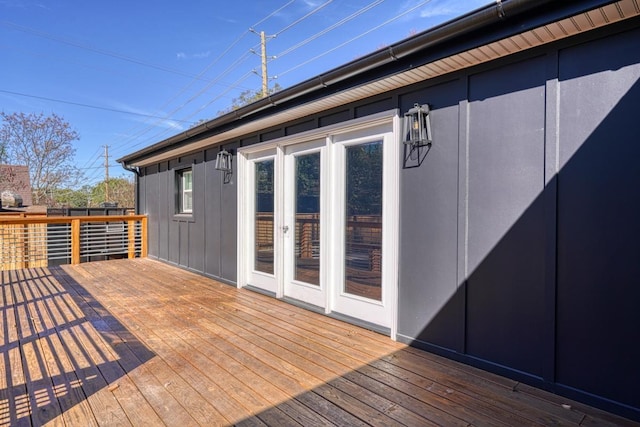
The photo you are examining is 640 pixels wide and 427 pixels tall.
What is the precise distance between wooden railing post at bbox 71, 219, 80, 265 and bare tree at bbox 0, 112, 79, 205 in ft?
42.3

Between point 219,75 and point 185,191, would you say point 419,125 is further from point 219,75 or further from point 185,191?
point 219,75

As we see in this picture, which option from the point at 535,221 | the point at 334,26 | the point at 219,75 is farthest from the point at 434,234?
the point at 219,75

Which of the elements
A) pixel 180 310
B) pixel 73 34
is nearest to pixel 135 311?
pixel 180 310

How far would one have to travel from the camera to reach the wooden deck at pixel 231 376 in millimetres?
1925

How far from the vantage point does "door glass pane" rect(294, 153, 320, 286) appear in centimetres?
391

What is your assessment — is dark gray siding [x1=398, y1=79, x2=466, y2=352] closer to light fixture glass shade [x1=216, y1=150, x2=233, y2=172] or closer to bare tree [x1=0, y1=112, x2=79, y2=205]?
light fixture glass shade [x1=216, y1=150, x2=233, y2=172]

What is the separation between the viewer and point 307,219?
13.3 ft

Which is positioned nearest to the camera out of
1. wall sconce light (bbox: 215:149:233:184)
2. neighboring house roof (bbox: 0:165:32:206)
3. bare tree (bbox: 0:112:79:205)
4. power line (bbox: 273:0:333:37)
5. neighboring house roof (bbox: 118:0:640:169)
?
neighboring house roof (bbox: 118:0:640:169)

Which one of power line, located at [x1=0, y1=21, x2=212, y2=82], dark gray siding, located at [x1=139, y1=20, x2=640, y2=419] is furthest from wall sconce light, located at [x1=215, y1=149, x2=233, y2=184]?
power line, located at [x1=0, y1=21, x2=212, y2=82]

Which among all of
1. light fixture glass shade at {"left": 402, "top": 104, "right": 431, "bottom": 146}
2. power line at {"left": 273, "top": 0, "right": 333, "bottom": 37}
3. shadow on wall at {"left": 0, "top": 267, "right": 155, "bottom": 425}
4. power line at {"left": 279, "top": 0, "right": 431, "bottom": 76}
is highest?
power line at {"left": 273, "top": 0, "right": 333, "bottom": 37}

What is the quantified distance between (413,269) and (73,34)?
16.0 m

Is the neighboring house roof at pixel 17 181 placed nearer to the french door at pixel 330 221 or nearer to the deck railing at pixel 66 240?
the deck railing at pixel 66 240

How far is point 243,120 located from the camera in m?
4.47

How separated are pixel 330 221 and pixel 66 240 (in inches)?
249
